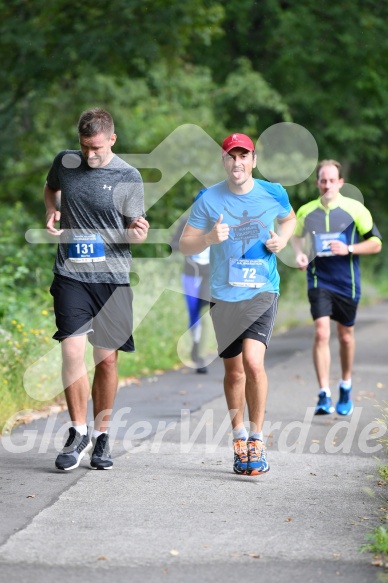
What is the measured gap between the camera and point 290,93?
90.1 feet

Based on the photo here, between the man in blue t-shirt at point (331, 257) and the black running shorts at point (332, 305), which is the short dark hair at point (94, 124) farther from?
the black running shorts at point (332, 305)

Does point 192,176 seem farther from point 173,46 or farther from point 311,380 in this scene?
point 311,380

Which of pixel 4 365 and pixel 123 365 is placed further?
pixel 123 365

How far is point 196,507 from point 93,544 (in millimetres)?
988

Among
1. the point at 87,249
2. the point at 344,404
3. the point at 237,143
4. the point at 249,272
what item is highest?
the point at 237,143

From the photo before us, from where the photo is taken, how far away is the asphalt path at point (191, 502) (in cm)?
482

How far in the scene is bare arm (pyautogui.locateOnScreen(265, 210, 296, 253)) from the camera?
273 inches

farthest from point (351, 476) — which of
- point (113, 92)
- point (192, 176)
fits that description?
point (113, 92)

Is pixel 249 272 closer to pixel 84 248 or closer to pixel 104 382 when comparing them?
pixel 84 248

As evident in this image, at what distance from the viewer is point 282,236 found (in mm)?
7043

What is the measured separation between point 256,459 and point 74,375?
1248mm

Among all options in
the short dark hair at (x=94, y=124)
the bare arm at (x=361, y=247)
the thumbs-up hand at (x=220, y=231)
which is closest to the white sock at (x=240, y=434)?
the thumbs-up hand at (x=220, y=231)

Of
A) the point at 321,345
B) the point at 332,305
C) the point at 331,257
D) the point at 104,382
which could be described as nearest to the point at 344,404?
the point at 321,345

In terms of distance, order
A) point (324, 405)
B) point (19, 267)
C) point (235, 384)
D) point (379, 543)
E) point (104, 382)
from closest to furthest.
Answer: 1. point (379, 543)
2. point (104, 382)
3. point (235, 384)
4. point (324, 405)
5. point (19, 267)
